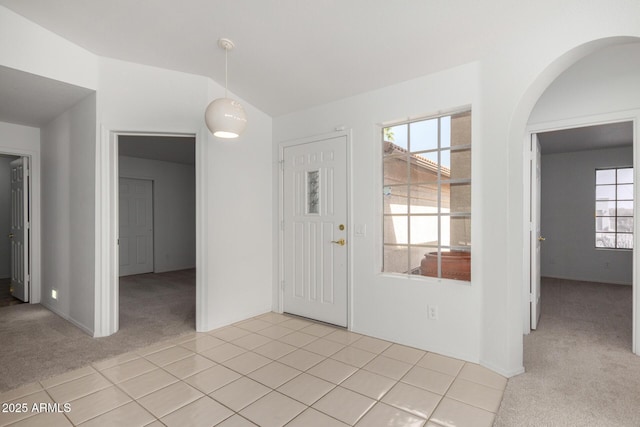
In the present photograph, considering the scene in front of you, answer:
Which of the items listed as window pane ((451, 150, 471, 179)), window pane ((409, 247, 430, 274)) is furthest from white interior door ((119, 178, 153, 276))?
window pane ((451, 150, 471, 179))

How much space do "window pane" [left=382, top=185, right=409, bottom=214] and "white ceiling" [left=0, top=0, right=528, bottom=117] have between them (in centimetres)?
101


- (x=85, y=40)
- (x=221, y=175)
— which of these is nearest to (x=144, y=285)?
(x=221, y=175)

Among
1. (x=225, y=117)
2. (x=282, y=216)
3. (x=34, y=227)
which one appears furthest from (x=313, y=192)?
(x=34, y=227)

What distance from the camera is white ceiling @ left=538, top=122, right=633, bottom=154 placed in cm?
488

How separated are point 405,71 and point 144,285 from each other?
5.31 meters

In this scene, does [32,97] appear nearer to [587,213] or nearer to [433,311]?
→ [433,311]

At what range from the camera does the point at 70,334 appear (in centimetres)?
339

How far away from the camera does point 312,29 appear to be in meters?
2.61

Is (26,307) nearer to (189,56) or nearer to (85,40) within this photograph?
(85,40)

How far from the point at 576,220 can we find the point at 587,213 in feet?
0.70

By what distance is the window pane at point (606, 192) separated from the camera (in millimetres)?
6110

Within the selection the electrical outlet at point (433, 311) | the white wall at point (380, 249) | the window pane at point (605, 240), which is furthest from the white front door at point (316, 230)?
the window pane at point (605, 240)

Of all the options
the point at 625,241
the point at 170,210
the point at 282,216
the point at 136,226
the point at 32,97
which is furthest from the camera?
the point at 170,210

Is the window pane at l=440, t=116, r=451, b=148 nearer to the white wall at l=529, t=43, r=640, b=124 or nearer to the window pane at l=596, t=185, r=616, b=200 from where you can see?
the white wall at l=529, t=43, r=640, b=124
